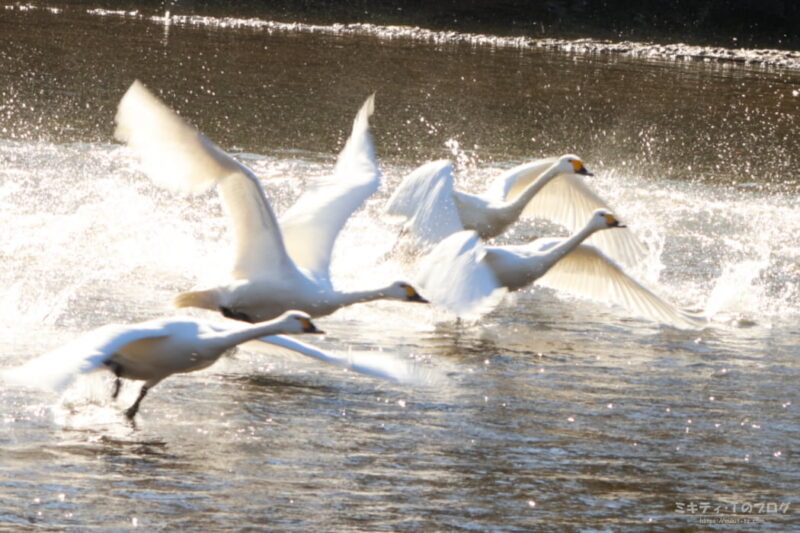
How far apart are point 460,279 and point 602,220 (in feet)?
7.68

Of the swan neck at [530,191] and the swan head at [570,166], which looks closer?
the swan neck at [530,191]

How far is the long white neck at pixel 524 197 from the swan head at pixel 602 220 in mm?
1017

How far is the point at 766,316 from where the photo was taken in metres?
11.0

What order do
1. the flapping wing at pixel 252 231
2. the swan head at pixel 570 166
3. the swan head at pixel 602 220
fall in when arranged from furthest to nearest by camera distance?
the swan head at pixel 570 166, the swan head at pixel 602 220, the flapping wing at pixel 252 231

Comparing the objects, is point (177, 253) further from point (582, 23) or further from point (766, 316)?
point (582, 23)

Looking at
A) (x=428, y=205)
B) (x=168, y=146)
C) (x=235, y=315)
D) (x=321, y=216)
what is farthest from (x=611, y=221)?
(x=168, y=146)

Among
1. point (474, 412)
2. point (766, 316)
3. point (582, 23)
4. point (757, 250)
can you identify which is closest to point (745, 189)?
point (757, 250)

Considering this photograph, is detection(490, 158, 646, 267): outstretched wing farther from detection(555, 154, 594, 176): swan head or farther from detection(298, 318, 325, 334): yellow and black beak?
detection(298, 318, 325, 334): yellow and black beak

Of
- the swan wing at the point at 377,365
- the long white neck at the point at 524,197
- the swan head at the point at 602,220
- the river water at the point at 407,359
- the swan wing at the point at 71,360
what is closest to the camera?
the swan wing at the point at 71,360

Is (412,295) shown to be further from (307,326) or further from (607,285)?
(607,285)

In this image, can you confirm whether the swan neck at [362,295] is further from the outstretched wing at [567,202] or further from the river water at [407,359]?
the outstretched wing at [567,202]

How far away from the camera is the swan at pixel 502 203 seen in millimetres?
9891

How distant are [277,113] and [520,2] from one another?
2482cm

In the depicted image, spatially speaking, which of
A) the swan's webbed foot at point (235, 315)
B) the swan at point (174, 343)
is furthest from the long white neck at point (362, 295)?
the swan at point (174, 343)
